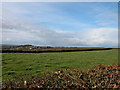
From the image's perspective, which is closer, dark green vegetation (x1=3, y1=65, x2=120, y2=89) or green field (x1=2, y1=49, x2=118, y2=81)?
dark green vegetation (x1=3, y1=65, x2=120, y2=89)

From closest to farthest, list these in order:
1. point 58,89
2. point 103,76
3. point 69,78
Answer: point 58,89 < point 69,78 < point 103,76

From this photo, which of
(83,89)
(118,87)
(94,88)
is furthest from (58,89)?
(118,87)

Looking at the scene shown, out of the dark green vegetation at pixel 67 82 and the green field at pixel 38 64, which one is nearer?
the dark green vegetation at pixel 67 82

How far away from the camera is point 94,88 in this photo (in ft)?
16.1

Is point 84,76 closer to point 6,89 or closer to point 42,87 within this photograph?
point 42,87

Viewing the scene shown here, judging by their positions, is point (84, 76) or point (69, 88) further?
point (84, 76)

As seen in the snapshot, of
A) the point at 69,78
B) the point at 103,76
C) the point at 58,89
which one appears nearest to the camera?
the point at 58,89

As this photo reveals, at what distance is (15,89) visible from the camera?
469 centimetres

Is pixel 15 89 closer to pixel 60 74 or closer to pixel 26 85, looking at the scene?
pixel 26 85

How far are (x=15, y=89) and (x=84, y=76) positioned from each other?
3157 millimetres

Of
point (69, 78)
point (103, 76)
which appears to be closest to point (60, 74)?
point (69, 78)

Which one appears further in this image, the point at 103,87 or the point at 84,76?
the point at 84,76

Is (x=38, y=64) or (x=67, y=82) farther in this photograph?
(x=38, y=64)

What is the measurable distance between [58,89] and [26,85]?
109cm
